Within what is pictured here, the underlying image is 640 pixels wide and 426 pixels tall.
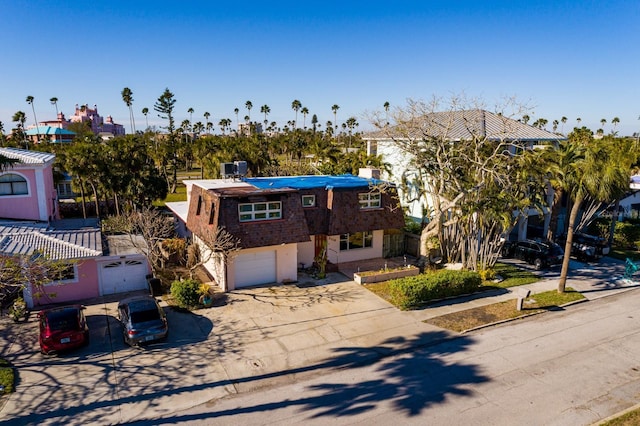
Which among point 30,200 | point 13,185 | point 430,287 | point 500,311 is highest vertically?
point 13,185

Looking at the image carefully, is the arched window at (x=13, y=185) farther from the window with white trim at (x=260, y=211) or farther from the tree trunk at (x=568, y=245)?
the tree trunk at (x=568, y=245)

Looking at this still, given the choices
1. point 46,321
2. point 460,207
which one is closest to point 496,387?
point 460,207

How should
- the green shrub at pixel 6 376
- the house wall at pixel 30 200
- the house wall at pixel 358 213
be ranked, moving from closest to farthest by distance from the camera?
the green shrub at pixel 6 376, the house wall at pixel 30 200, the house wall at pixel 358 213

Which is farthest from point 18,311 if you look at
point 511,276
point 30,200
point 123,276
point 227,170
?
point 511,276

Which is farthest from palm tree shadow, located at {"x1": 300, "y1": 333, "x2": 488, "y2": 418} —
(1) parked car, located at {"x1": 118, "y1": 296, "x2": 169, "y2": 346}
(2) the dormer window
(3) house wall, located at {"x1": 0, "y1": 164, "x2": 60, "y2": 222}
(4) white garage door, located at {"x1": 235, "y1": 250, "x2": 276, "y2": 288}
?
(3) house wall, located at {"x1": 0, "y1": 164, "x2": 60, "y2": 222}

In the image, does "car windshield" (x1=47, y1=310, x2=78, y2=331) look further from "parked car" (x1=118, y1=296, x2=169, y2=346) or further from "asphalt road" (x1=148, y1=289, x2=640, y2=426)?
"asphalt road" (x1=148, y1=289, x2=640, y2=426)

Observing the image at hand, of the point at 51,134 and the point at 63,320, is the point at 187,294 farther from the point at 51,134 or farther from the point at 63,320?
the point at 51,134

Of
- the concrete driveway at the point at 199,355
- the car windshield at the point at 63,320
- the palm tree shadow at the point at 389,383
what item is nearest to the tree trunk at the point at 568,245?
the palm tree shadow at the point at 389,383

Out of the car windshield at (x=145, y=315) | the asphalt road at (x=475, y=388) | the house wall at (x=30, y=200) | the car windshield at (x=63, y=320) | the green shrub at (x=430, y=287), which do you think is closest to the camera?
the asphalt road at (x=475, y=388)
